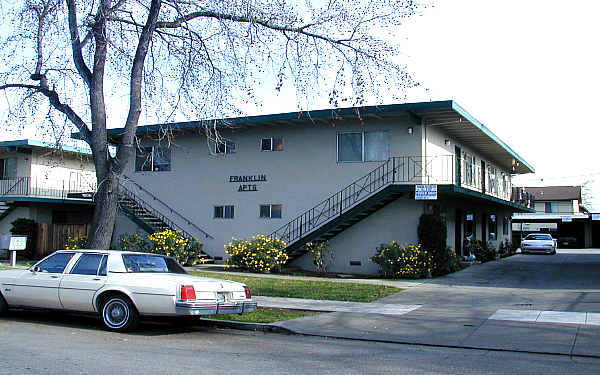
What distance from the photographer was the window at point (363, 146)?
74.8 ft

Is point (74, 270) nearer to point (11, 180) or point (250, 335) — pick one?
point (250, 335)

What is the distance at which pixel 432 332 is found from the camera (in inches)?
420

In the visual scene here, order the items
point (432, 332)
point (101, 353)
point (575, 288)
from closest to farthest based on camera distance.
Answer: point (101, 353) → point (432, 332) → point (575, 288)

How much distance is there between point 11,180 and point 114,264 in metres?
24.2

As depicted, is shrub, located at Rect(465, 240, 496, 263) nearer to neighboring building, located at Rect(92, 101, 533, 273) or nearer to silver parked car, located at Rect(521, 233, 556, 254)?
neighboring building, located at Rect(92, 101, 533, 273)

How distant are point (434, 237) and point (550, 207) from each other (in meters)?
50.6

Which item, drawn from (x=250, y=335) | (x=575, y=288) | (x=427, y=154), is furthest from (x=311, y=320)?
(x=427, y=154)

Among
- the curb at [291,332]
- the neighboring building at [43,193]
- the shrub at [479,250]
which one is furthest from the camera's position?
the neighboring building at [43,193]

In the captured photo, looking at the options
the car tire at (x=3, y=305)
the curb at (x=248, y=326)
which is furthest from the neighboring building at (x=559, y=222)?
the car tire at (x=3, y=305)

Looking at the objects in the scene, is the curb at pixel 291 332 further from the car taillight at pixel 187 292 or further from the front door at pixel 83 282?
the front door at pixel 83 282

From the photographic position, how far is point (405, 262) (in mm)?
20906

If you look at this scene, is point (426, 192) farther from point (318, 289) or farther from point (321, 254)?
point (318, 289)

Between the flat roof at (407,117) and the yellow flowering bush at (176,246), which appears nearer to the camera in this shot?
the flat roof at (407,117)

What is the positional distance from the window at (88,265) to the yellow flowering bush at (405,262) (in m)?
12.1
